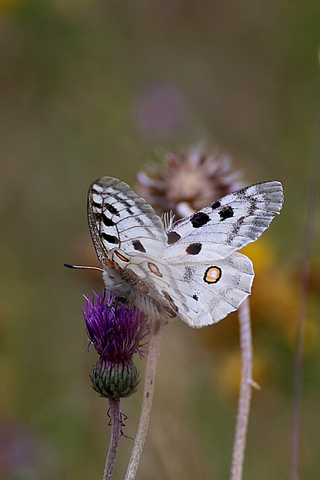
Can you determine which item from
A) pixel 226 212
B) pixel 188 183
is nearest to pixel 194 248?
pixel 226 212

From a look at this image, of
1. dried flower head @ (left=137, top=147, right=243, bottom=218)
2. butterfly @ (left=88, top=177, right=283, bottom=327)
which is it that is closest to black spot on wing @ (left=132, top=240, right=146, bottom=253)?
butterfly @ (left=88, top=177, right=283, bottom=327)

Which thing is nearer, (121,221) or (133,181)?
(121,221)

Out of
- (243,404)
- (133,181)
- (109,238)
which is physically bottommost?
(243,404)

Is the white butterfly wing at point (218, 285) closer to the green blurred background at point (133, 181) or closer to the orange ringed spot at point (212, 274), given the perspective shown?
the orange ringed spot at point (212, 274)

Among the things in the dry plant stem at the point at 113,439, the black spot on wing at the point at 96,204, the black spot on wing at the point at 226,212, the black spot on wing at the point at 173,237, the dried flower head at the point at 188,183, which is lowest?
the dry plant stem at the point at 113,439

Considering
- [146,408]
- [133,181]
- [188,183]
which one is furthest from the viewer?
[133,181]

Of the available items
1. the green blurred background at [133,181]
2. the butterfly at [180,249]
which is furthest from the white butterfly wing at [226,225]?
the green blurred background at [133,181]

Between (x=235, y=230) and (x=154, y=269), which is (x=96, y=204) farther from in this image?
(x=235, y=230)
